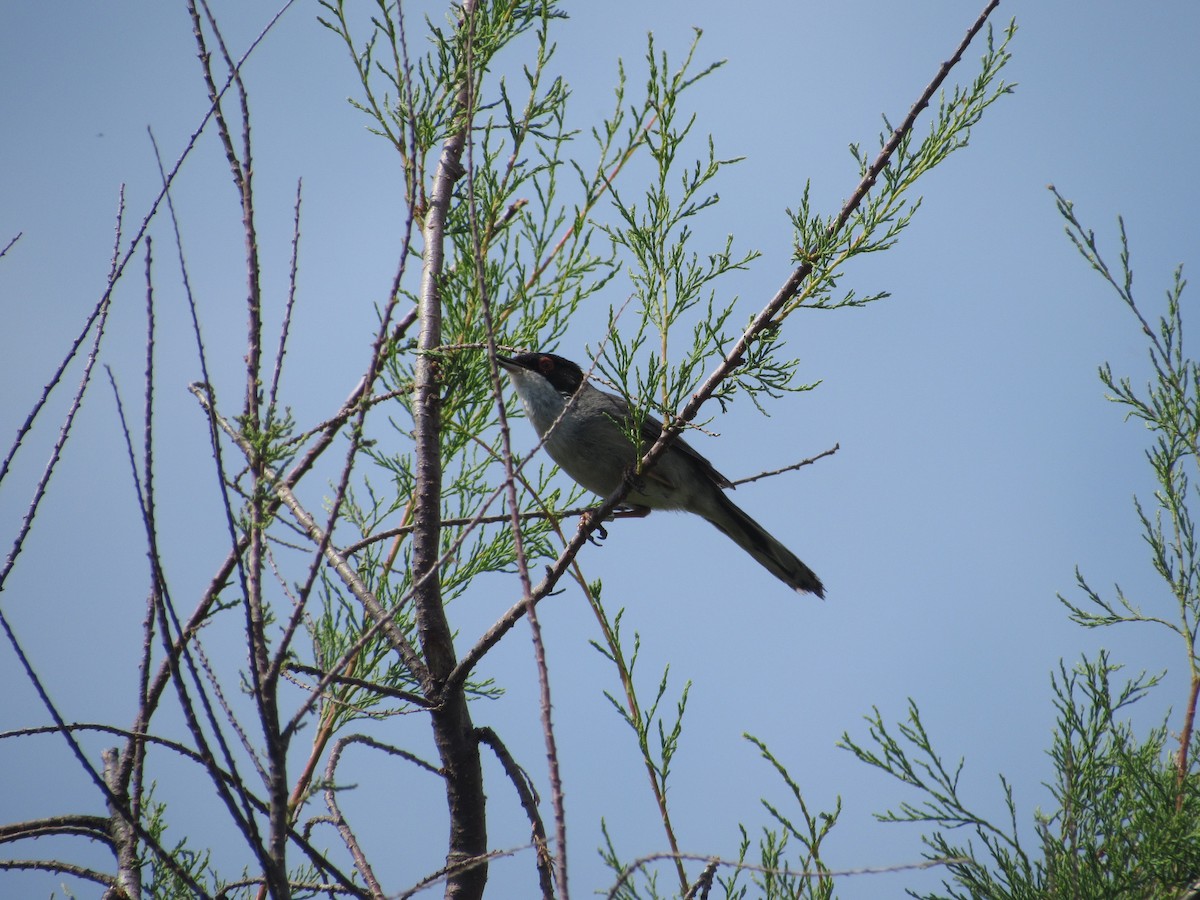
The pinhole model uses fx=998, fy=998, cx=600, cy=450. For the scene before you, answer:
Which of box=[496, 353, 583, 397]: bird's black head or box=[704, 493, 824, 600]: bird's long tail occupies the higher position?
box=[496, 353, 583, 397]: bird's black head

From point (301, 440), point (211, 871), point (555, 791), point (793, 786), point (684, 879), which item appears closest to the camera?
point (555, 791)

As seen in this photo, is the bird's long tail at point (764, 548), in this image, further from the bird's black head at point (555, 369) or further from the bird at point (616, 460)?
the bird's black head at point (555, 369)

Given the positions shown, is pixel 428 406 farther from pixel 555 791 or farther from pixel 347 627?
pixel 555 791

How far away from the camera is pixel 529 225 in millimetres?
3816

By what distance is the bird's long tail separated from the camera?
16.1ft

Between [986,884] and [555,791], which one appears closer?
[555,791]

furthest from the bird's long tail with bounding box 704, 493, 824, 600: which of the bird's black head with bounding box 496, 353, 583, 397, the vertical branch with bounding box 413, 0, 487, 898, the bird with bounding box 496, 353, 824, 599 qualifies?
the vertical branch with bounding box 413, 0, 487, 898

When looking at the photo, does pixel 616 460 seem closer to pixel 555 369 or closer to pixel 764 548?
pixel 555 369

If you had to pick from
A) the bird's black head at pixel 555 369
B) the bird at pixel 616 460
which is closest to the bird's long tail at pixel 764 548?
the bird at pixel 616 460

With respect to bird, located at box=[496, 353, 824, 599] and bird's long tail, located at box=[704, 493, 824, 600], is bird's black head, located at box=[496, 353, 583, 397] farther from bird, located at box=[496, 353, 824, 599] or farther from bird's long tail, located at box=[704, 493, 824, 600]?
bird's long tail, located at box=[704, 493, 824, 600]

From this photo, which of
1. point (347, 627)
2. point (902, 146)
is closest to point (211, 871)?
point (347, 627)

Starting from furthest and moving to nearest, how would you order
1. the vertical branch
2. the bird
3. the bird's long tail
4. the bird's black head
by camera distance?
the bird's black head → the bird's long tail → the bird → the vertical branch

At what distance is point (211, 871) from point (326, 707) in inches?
27.5

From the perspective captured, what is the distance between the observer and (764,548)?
16.5 ft
